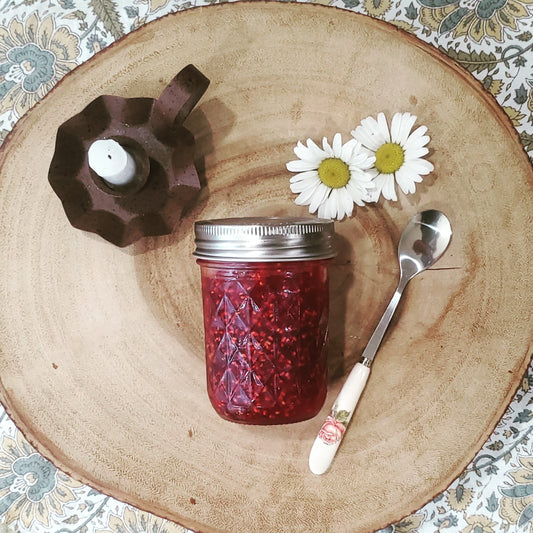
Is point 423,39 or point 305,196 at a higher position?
point 423,39

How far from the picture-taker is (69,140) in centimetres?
85

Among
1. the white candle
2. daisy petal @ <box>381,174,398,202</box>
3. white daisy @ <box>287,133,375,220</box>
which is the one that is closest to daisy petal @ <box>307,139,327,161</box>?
white daisy @ <box>287,133,375,220</box>

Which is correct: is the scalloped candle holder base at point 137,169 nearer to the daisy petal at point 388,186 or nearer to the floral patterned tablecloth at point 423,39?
the floral patterned tablecloth at point 423,39

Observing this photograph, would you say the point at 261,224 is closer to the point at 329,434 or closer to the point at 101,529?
the point at 329,434

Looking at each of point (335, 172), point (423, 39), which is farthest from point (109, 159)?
point (423, 39)

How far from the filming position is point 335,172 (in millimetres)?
879

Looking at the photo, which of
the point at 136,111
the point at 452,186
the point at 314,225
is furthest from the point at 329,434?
the point at 136,111

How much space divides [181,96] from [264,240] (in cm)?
26

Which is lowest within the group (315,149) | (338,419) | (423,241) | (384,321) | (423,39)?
(338,419)

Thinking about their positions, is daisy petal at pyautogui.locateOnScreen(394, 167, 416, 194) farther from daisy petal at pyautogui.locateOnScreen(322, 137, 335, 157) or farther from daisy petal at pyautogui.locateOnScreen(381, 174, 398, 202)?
daisy petal at pyautogui.locateOnScreen(322, 137, 335, 157)

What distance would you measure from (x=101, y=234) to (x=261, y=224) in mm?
262

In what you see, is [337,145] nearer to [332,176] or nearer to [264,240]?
[332,176]

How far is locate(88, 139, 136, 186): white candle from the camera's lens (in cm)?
77

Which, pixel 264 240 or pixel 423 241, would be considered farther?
pixel 423 241
